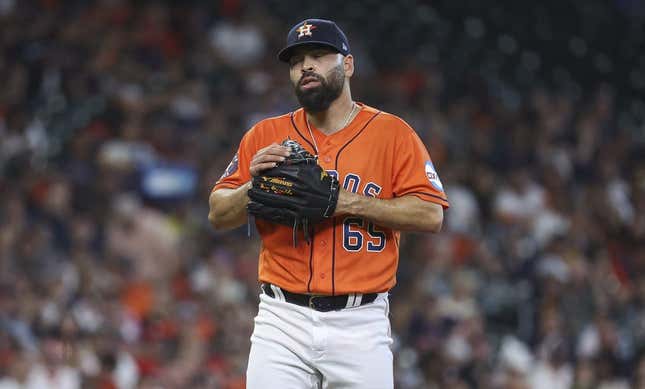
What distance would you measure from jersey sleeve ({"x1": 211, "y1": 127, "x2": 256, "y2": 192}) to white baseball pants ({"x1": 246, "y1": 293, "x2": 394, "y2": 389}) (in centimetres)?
48

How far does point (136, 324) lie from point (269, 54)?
4.00 metres

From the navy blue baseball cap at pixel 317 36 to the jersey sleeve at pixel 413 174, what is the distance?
0.40m

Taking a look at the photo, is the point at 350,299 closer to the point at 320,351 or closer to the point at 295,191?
the point at 320,351

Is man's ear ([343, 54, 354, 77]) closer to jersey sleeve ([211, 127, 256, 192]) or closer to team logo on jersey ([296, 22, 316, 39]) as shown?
team logo on jersey ([296, 22, 316, 39])

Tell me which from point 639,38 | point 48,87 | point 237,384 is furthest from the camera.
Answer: point 639,38

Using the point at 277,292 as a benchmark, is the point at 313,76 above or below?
above

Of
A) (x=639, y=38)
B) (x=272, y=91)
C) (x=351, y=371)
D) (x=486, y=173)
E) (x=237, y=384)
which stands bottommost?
(x=237, y=384)

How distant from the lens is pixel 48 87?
9.11 metres

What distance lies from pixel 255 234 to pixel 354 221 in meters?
5.31

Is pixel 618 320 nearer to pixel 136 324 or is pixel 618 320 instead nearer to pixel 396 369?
pixel 396 369

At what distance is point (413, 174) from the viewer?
3.77m

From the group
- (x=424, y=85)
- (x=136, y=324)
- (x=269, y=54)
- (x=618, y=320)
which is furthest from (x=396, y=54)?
(x=136, y=324)

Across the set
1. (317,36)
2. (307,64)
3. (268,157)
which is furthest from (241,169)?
(317,36)

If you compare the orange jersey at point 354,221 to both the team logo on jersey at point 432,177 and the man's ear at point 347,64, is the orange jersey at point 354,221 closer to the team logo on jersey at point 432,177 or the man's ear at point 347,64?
the team logo on jersey at point 432,177
